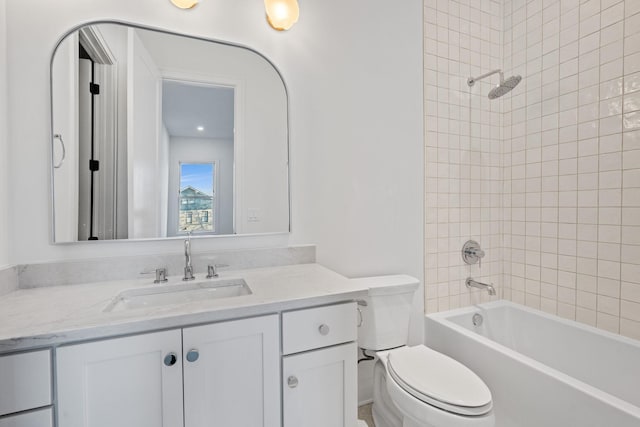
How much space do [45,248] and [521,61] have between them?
298 cm

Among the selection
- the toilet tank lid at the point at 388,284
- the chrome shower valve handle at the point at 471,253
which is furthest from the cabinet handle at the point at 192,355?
the chrome shower valve handle at the point at 471,253

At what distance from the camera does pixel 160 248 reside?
53.4 inches

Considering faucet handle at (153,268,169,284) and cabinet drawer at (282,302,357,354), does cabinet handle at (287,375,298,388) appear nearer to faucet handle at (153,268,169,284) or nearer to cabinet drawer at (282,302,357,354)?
cabinet drawer at (282,302,357,354)

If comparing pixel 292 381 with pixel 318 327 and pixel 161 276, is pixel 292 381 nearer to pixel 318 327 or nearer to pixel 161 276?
pixel 318 327

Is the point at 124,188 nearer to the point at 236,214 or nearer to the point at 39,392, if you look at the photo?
the point at 236,214

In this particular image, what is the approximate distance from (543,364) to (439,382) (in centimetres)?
82

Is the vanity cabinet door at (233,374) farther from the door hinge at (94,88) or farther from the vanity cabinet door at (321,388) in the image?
the door hinge at (94,88)

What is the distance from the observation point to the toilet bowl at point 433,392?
3.46 ft

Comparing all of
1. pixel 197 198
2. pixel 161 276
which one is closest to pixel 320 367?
pixel 161 276

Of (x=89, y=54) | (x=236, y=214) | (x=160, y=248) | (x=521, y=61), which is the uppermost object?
(x=521, y=61)

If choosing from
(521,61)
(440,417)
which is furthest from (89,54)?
(521,61)

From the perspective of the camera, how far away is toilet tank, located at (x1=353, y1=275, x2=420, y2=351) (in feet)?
4.97

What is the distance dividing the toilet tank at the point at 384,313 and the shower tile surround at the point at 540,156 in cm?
43

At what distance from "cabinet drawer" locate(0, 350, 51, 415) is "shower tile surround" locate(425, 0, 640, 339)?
1.84 metres
